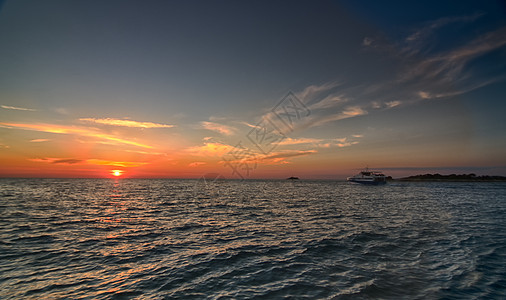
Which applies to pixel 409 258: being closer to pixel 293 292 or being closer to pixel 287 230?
pixel 293 292

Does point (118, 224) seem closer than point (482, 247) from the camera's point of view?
No

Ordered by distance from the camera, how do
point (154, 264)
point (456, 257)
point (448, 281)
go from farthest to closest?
1. point (456, 257)
2. point (154, 264)
3. point (448, 281)

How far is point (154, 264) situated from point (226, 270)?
4298mm

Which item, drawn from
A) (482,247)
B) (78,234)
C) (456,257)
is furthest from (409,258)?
(78,234)

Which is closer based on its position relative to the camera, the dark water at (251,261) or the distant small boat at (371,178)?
the dark water at (251,261)

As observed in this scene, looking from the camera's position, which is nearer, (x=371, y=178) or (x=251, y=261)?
(x=251, y=261)

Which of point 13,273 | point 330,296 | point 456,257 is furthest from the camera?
point 456,257

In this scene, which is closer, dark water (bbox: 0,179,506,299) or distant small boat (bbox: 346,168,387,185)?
dark water (bbox: 0,179,506,299)

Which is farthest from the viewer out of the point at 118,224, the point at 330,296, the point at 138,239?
the point at 118,224

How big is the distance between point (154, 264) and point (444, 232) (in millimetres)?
24741

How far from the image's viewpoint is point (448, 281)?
11.0 m

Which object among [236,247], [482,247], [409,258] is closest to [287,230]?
[236,247]

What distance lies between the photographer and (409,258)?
14.1 m

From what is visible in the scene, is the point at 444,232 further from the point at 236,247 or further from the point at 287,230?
the point at 236,247
